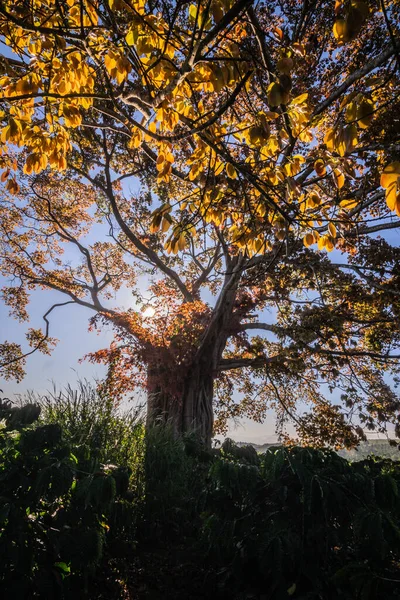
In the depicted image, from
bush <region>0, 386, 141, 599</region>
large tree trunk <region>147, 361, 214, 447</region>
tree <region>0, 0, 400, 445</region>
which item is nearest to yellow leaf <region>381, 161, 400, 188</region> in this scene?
tree <region>0, 0, 400, 445</region>

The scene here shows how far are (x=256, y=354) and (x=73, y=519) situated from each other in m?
6.41

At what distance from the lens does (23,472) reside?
5.12 ft

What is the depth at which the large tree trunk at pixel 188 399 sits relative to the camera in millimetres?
6844

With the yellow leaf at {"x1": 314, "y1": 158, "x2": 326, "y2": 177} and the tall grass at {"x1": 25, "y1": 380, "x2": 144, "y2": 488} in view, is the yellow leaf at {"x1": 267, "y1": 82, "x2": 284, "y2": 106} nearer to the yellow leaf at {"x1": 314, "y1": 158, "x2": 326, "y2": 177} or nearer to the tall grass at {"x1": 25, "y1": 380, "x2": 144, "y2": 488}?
the yellow leaf at {"x1": 314, "y1": 158, "x2": 326, "y2": 177}

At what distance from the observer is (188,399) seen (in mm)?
6973

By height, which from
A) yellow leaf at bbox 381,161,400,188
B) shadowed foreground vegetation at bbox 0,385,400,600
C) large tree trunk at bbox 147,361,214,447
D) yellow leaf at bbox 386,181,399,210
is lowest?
shadowed foreground vegetation at bbox 0,385,400,600

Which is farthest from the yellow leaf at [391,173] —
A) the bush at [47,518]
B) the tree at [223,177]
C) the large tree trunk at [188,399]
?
the large tree trunk at [188,399]

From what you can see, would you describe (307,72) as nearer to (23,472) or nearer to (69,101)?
(69,101)

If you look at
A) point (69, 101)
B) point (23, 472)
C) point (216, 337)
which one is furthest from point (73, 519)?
point (216, 337)

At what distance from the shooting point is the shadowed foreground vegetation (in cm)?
139

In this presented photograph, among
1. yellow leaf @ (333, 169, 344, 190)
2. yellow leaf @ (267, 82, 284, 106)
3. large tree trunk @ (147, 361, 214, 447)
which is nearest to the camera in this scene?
yellow leaf @ (267, 82, 284, 106)

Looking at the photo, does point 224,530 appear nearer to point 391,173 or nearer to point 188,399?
point 391,173

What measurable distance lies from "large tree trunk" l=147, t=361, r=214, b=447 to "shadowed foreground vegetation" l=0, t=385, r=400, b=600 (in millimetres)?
4507

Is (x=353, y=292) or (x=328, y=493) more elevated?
(x=353, y=292)
